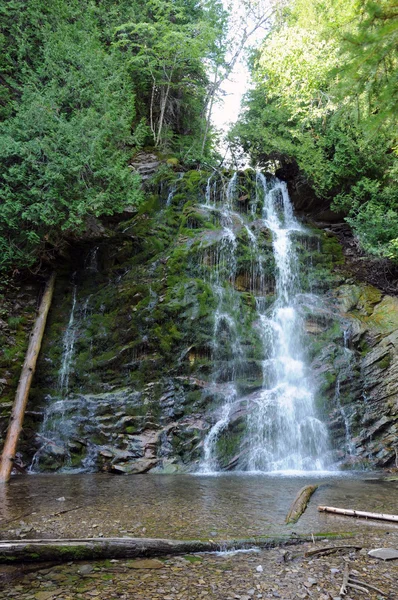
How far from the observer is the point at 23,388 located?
380 inches

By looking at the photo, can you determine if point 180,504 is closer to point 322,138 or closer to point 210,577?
point 210,577

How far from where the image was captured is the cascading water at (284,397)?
939cm

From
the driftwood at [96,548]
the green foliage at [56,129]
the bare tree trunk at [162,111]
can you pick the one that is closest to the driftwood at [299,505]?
the driftwood at [96,548]

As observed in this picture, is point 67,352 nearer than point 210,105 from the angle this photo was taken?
Yes

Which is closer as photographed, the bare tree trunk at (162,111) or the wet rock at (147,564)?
the wet rock at (147,564)

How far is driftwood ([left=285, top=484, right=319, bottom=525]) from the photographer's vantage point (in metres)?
4.58

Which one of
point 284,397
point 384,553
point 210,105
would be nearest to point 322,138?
point 210,105

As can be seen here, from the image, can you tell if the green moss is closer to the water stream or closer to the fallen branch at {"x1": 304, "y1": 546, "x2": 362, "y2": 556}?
the water stream

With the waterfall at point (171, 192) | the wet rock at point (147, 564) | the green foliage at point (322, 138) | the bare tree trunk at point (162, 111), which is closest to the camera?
the wet rock at point (147, 564)

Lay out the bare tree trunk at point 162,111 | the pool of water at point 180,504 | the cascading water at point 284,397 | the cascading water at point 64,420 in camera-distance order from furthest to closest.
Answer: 1. the bare tree trunk at point 162,111
2. the cascading water at point 284,397
3. the cascading water at point 64,420
4. the pool of water at point 180,504

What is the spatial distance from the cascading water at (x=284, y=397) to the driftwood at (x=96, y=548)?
5.90 m

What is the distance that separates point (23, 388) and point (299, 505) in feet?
23.9

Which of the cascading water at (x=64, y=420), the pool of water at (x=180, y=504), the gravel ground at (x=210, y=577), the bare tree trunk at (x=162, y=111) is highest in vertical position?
the bare tree trunk at (x=162, y=111)

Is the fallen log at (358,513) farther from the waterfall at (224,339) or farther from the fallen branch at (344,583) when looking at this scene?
the waterfall at (224,339)
